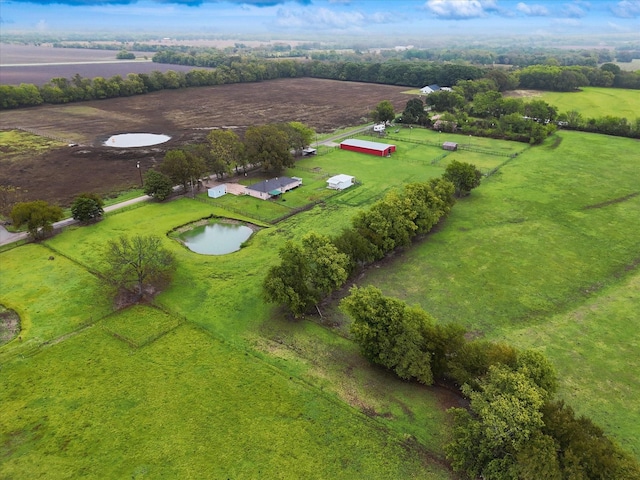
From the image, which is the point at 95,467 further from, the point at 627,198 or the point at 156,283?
the point at 627,198

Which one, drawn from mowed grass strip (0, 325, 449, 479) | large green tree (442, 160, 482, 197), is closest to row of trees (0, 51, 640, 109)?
large green tree (442, 160, 482, 197)

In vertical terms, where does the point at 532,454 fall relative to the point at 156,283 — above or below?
above

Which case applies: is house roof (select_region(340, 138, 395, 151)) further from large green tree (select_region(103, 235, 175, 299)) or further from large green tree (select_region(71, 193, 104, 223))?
large green tree (select_region(103, 235, 175, 299))

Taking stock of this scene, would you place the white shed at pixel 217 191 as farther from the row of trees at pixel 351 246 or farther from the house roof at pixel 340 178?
the row of trees at pixel 351 246

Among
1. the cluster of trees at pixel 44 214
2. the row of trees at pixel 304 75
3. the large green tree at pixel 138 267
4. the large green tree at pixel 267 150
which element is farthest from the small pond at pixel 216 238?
the row of trees at pixel 304 75

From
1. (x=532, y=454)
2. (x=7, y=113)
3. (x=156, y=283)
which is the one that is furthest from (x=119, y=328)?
(x=7, y=113)

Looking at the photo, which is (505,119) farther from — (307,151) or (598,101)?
(598,101)
